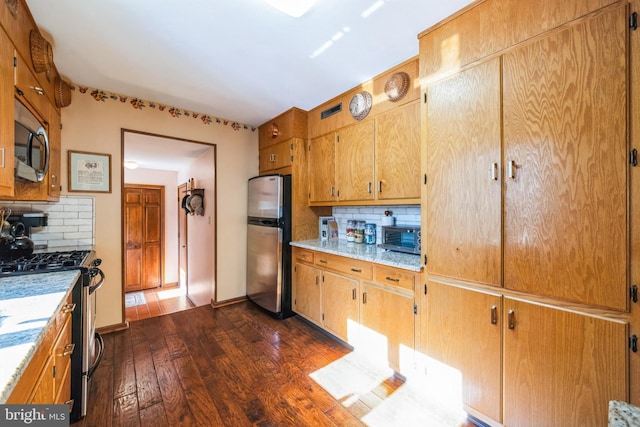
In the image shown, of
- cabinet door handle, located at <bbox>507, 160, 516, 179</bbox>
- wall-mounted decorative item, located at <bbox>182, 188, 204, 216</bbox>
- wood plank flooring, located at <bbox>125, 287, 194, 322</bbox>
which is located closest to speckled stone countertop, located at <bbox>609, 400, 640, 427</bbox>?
cabinet door handle, located at <bbox>507, 160, 516, 179</bbox>

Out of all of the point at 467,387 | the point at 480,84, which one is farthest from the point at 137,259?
the point at 480,84

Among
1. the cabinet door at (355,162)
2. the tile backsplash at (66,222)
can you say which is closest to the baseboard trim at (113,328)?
the tile backsplash at (66,222)

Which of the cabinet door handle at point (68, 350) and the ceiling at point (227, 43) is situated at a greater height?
the ceiling at point (227, 43)

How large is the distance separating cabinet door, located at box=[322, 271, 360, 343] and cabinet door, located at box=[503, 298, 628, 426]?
1139 millimetres

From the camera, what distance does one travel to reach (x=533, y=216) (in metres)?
1.32

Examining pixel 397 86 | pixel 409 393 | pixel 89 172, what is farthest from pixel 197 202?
pixel 409 393

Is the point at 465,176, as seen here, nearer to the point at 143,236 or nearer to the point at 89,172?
the point at 89,172

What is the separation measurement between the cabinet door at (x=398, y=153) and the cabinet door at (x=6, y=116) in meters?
2.31

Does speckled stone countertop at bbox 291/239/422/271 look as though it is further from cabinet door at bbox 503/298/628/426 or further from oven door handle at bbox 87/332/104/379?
oven door handle at bbox 87/332/104/379

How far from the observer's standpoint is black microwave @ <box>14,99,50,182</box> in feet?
4.60

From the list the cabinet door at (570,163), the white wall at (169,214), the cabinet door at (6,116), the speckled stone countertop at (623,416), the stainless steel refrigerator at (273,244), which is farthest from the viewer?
the white wall at (169,214)

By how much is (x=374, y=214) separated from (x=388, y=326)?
1174 millimetres

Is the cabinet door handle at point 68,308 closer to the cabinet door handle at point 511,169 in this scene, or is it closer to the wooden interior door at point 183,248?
the cabinet door handle at point 511,169

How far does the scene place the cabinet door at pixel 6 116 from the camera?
3.98 feet
